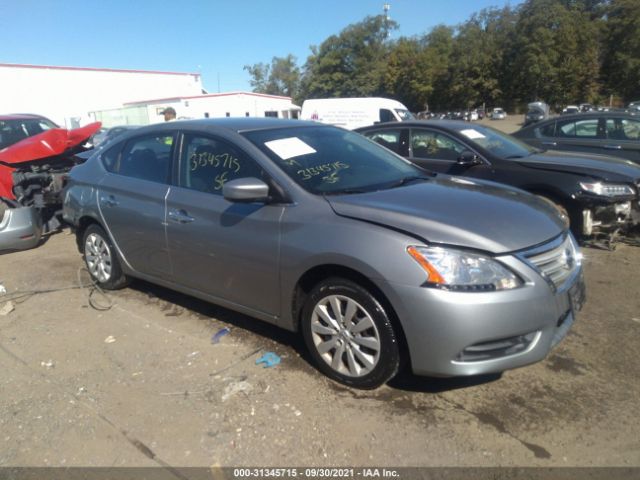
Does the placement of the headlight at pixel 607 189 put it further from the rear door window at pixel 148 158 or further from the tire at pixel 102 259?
the tire at pixel 102 259

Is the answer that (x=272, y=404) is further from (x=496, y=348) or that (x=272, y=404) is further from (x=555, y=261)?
(x=555, y=261)

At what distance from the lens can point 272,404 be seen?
9.43 feet

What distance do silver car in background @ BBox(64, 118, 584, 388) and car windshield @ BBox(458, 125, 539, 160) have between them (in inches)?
→ 94.0

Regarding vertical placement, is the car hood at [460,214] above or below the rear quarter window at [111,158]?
below

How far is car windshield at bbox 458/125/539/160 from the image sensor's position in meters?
5.91

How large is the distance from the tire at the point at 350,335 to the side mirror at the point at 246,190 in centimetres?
69

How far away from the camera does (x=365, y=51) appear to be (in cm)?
7594

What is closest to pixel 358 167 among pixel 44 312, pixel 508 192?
pixel 508 192

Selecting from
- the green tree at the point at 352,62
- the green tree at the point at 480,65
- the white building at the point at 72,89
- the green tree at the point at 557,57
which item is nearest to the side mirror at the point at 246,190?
the white building at the point at 72,89

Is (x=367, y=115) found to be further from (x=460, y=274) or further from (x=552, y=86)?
(x=552, y=86)

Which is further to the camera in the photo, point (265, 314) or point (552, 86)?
point (552, 86)

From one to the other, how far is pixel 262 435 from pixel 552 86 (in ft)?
211

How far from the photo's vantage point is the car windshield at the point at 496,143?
Result: 5.91 metres

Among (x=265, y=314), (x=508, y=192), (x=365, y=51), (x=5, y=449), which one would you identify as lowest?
(x=5, y=449)
